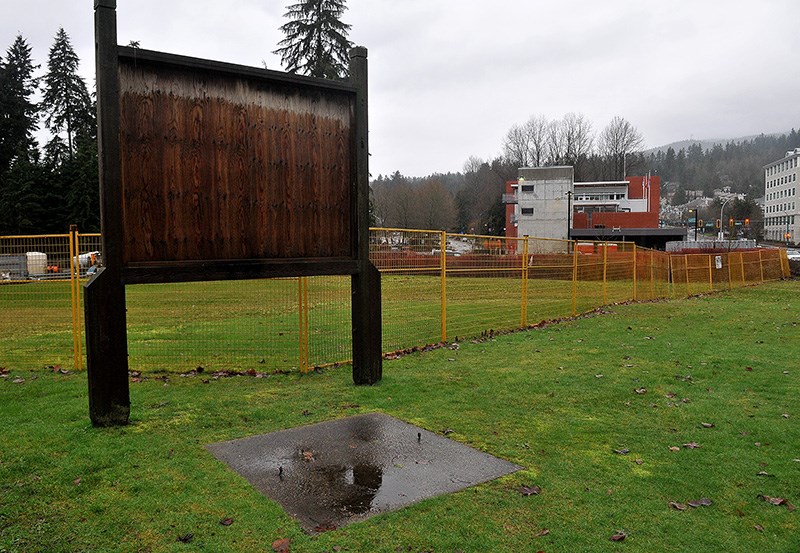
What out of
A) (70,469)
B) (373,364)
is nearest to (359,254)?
(373,364)

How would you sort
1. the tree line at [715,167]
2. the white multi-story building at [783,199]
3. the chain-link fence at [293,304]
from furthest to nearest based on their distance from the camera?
1. the tree line at [715,167]
2. the white multi-story building at [783,199]
3. the chain-link fence at [293,304]

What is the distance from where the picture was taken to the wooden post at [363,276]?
7133 mm

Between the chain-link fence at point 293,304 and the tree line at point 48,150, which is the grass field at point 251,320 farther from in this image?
the tree line at point 48,150

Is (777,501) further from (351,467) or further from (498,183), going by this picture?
(498,183)

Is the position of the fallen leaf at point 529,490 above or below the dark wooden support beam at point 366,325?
below

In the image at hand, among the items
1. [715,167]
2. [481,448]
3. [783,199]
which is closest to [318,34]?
[481,448]

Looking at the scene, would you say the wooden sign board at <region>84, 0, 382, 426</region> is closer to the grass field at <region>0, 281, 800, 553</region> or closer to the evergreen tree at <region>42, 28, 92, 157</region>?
the grass field at <region>0, 281, 800, 553</region>

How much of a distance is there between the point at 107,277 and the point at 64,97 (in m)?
67.8

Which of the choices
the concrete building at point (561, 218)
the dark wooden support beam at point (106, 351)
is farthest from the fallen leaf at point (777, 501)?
the concrete building at point (561, 218)

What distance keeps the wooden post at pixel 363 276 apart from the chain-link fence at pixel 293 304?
124cm

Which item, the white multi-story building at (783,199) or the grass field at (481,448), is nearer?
the grass field at (481,448)

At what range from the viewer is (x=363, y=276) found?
731 centimetres

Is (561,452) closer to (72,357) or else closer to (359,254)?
(359,254)

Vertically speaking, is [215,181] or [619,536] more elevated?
[215,181]
